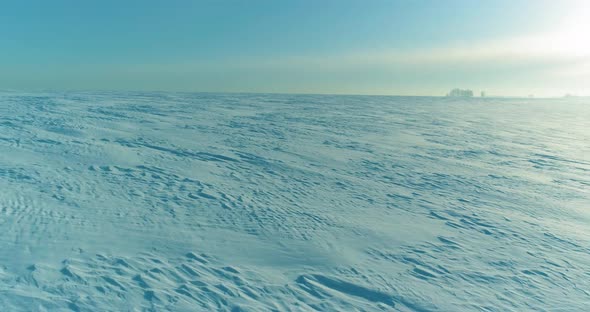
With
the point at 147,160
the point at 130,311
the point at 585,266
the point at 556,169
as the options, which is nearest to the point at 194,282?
the point at 130,311

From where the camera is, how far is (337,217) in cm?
455

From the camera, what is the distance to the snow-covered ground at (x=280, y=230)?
2.81m

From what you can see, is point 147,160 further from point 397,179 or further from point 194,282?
point 397,179

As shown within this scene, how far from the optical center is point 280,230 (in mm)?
4035

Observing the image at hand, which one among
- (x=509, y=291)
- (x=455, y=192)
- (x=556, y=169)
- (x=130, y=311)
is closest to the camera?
(x=130, y=311)

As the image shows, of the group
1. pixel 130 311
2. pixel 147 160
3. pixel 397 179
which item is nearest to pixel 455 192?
pixel 397 179

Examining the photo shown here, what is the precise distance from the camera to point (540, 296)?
9.95 feet

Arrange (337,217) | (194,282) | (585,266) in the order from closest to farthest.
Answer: (194,282), (585,266), (337,217)

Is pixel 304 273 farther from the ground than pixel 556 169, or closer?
closer

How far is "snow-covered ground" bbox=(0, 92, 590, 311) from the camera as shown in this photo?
281 centimetres

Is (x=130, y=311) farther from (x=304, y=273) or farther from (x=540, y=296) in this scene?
(x=540, y=296)

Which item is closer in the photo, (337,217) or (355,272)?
(355,272)

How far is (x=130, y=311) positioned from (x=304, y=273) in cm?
153

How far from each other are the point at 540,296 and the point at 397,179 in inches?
143
